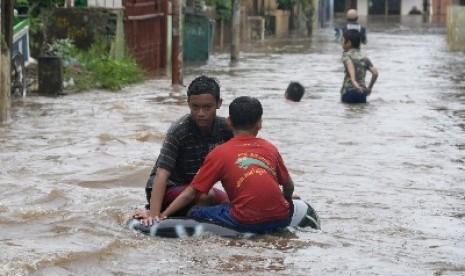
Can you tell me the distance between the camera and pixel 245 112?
7367 millimetres

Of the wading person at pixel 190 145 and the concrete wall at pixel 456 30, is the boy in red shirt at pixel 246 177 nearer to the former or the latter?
the wading person at pixel 190 145

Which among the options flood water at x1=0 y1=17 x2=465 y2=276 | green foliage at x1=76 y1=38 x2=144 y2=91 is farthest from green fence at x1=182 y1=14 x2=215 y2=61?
green foliage at x1=76 y1=38 x2=144 y2=91

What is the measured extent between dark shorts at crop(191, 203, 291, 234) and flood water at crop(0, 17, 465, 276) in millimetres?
79

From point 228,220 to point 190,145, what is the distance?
23.7 inches

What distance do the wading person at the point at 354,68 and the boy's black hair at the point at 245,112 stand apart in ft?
31.9

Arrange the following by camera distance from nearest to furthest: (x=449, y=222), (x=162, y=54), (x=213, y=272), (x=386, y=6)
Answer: (x=213, y=272)
(x=449, y=222)
(x=162, y=54)
(x=386, y=6)

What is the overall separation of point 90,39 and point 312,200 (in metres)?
12.4

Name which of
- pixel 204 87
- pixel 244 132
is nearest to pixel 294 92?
pixel 204 87

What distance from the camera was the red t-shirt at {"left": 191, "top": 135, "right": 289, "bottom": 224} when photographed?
7.38 meters

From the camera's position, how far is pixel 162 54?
26.2 m

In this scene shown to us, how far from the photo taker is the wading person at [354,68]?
56.1 ft

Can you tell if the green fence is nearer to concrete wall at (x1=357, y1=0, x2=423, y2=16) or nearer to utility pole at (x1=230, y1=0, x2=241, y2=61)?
utility pole at (x1=230, y1=0, x2=241, y2=61)

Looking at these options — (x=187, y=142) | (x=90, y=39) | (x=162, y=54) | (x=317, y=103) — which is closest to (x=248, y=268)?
(x=187, y=142)

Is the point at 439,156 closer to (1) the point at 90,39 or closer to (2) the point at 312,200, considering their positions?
(2) the point at 312,200
